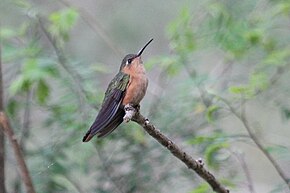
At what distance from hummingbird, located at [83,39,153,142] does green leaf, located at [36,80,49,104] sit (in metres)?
1.10

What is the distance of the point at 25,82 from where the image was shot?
321 cm

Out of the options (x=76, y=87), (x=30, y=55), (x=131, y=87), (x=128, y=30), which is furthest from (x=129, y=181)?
(x=128, y=30)

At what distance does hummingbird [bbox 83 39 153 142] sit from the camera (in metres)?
2.07

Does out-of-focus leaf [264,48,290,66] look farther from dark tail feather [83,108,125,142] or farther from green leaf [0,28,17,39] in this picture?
dark tail feather [83,108,125,142]

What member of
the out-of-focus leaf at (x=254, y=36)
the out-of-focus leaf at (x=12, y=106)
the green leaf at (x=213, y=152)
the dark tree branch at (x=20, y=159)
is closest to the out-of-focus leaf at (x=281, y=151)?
the green leaf at (x=213, y=152)

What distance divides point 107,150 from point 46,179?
1.12 ft

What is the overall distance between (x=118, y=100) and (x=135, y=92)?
0.05 metres

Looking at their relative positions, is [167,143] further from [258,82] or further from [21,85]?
[21,85]

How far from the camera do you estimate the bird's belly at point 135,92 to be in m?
2.13

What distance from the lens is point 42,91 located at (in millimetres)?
3295

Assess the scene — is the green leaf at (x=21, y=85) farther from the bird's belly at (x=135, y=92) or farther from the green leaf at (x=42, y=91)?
the bird's belly at (x=135, y=92)

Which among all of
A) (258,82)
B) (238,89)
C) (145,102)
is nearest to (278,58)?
(258,82)

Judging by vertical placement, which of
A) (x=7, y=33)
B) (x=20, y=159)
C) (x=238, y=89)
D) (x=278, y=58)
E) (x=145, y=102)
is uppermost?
(x=145, y=102)

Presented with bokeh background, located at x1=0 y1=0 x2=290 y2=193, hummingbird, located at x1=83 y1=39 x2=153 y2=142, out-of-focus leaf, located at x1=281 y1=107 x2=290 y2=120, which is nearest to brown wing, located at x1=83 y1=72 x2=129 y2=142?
hummingbird, located at x1=83 y1=39 x2=153 y2=142
